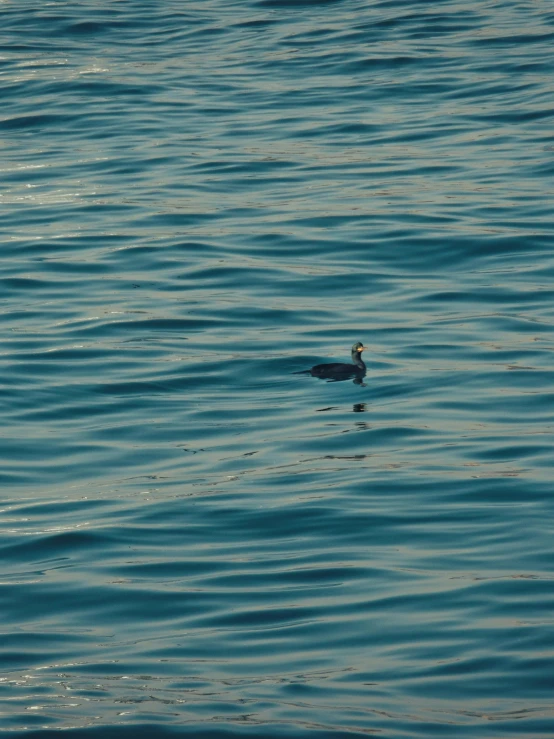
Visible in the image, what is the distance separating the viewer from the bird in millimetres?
14398

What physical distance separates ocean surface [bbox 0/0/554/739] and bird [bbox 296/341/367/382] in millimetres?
157

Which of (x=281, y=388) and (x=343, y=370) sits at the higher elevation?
(x=343, y=370)

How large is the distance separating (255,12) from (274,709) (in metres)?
30.7

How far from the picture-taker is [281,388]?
14.5 metres

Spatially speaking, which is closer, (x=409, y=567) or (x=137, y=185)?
(x=409, y=567)

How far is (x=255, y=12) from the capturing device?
36.0 m

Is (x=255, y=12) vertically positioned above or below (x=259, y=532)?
above

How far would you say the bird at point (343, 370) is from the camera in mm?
14398

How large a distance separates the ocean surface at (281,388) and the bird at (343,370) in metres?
0.16

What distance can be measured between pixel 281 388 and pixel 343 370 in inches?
26.3

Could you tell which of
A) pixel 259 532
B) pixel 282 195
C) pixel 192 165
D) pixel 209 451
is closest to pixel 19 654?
pixel 259 532

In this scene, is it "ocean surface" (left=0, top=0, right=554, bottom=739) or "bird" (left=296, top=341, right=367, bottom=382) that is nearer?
"ocean surface" (left=0, top=0, right=554, bottom=739)

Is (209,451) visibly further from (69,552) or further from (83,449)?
(69,552)

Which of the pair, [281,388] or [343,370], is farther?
[281,388]
